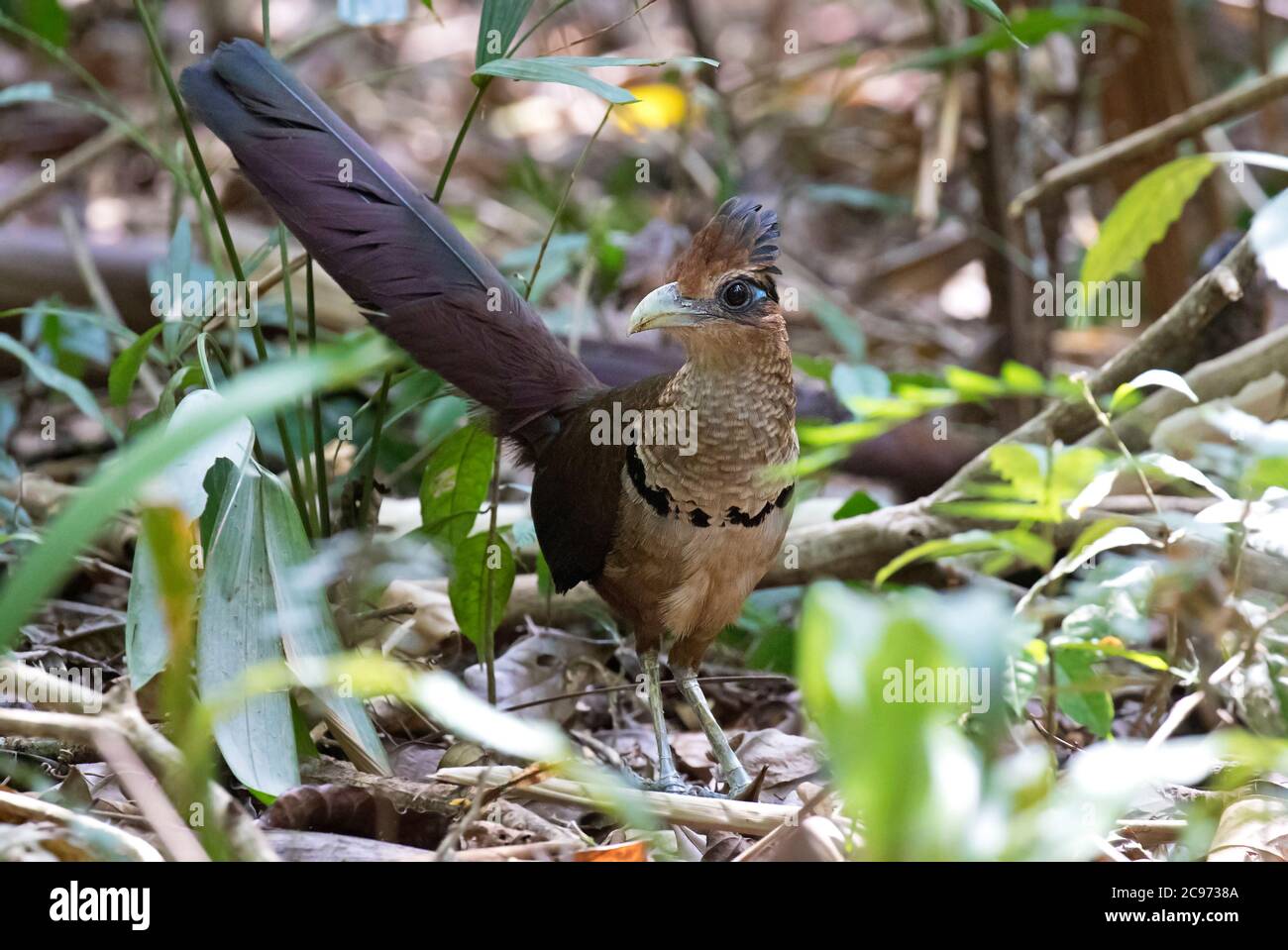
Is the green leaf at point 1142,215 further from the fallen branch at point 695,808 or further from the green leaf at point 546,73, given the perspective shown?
the fallen branch at point 695,808

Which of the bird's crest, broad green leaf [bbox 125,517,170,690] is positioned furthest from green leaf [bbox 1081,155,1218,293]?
broad green leaf [bbox 125,517,170,690]

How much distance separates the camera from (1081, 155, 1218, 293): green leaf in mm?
2701

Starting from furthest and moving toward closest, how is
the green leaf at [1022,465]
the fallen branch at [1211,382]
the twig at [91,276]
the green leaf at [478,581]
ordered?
the twig at [91,276]
the fallen branch at [1211,382]
the green leaf at [478,581]
the green leaf at [1022,465]

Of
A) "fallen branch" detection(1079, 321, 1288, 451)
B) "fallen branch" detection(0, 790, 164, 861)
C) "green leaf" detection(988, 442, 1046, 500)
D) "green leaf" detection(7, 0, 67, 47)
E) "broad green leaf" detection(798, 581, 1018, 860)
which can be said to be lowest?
"fallen branch" detection(0, 790, 164, 861)

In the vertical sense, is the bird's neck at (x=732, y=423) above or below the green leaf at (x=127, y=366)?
below

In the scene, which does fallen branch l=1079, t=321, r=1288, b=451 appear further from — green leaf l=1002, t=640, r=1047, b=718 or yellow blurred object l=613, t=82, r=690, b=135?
yellow blurred object l=613, t=82, r=690, b=135

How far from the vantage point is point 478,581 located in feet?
9.70

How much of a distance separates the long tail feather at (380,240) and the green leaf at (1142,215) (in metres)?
1.22

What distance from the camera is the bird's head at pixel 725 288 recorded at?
278cm

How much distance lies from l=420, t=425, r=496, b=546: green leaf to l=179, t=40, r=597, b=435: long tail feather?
71mm

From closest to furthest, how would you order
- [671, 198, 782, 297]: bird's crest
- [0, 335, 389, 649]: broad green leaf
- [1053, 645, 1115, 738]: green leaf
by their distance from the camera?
1. [0, 335, 389, 649]: broad green leaf
2. [1053, 645, 1115, 738]: green leaf
3. [671, 198, 782, 297]: bird's crest

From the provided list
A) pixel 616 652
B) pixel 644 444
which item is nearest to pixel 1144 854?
pixel 644 444

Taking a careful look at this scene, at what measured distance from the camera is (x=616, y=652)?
3527 millimetres

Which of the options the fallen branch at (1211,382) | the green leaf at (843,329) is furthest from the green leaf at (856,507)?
the green leaf at (843,329)
